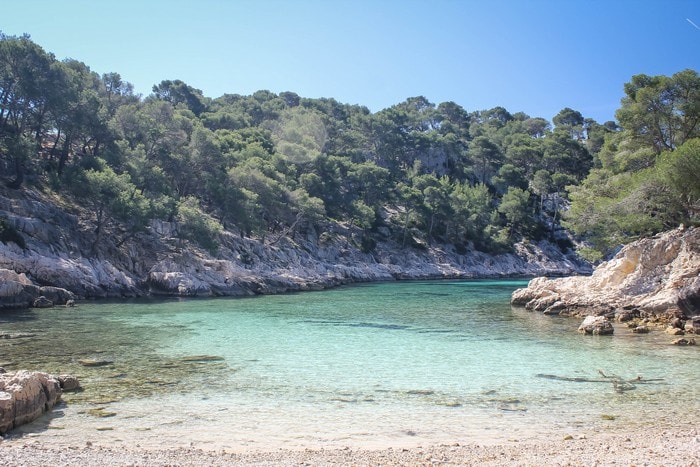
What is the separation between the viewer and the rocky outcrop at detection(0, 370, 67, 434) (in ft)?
28.5

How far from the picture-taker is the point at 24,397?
920 cm

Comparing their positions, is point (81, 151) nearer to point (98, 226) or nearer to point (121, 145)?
point (121, 145)

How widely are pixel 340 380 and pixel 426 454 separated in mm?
5638

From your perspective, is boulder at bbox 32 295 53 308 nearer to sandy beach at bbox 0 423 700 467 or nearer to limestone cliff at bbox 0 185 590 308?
limestone cliff at bbox 0 185 590 308

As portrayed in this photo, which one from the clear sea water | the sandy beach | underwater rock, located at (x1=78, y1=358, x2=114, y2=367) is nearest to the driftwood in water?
the clear sea water

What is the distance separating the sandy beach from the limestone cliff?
923 inches

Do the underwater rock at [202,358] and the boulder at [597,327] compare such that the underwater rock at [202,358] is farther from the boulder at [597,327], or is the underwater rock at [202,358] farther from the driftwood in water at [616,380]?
the boulder at [597,327]

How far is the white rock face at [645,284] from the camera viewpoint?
74.0 feet

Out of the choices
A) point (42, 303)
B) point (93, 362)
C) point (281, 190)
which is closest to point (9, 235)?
point (42, 303)

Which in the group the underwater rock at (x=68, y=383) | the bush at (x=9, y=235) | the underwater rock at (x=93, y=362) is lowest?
the underwater rock at (x=93, y=362)

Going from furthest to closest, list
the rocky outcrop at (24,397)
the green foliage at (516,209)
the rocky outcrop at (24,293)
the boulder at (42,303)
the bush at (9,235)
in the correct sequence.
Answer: the green foliage at (516,209)
the bush at (9,235)
the boulder at (42,303)
the rocky outcrop at (24,293)
the rocky outcrop at (24,397)

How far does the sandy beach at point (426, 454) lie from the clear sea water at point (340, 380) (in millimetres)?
517

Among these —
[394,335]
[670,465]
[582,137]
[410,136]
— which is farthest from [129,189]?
[582,137]

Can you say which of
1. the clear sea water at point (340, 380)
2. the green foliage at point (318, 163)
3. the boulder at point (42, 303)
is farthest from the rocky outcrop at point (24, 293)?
the green foliage at point (318, 163)
